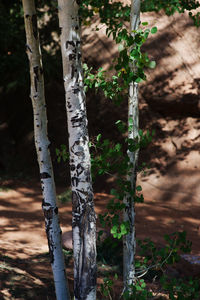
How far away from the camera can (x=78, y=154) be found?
3.26m

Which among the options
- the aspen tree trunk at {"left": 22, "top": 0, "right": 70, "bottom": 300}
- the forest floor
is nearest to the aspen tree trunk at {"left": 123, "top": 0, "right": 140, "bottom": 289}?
the aspen tree trunk at {"left": 22, "top": 0, "right": 70, "bottom": 300}

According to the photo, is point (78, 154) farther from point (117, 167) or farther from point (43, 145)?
point (43, 145)

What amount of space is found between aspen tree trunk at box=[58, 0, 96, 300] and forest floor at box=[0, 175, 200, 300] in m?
1.39

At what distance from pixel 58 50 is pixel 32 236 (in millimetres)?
5780

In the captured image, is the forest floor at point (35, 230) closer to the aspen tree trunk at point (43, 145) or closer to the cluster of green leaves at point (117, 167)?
the aspen tree trunk at point (43, 145)

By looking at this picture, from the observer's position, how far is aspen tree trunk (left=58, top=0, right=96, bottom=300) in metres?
3.15

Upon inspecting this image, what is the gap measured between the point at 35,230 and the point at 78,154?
422 centimetres

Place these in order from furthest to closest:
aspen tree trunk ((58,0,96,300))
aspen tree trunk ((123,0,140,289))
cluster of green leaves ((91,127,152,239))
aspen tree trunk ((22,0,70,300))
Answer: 1. aspen tree trunk ((22,0,70,300))
2. aspen tree trunk ((123,0,140,289))
3. cluster of green leaves ((91,127,152,239))
4. aspen tree trunk ((58,0,96,300))

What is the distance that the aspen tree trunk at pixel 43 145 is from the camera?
3.80m

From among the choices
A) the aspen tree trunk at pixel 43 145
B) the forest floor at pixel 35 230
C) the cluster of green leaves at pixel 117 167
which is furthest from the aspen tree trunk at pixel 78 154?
the forest floor at pixel 35 230

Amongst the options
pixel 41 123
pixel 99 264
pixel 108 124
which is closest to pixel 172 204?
pixel 108 124

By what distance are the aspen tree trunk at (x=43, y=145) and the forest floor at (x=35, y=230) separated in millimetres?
712

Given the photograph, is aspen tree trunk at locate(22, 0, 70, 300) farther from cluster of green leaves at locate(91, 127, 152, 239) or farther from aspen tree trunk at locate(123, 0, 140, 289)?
aspen tree trunk at locate(123, 0, 140, 289)

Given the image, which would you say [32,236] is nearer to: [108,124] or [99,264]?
[99,264]
